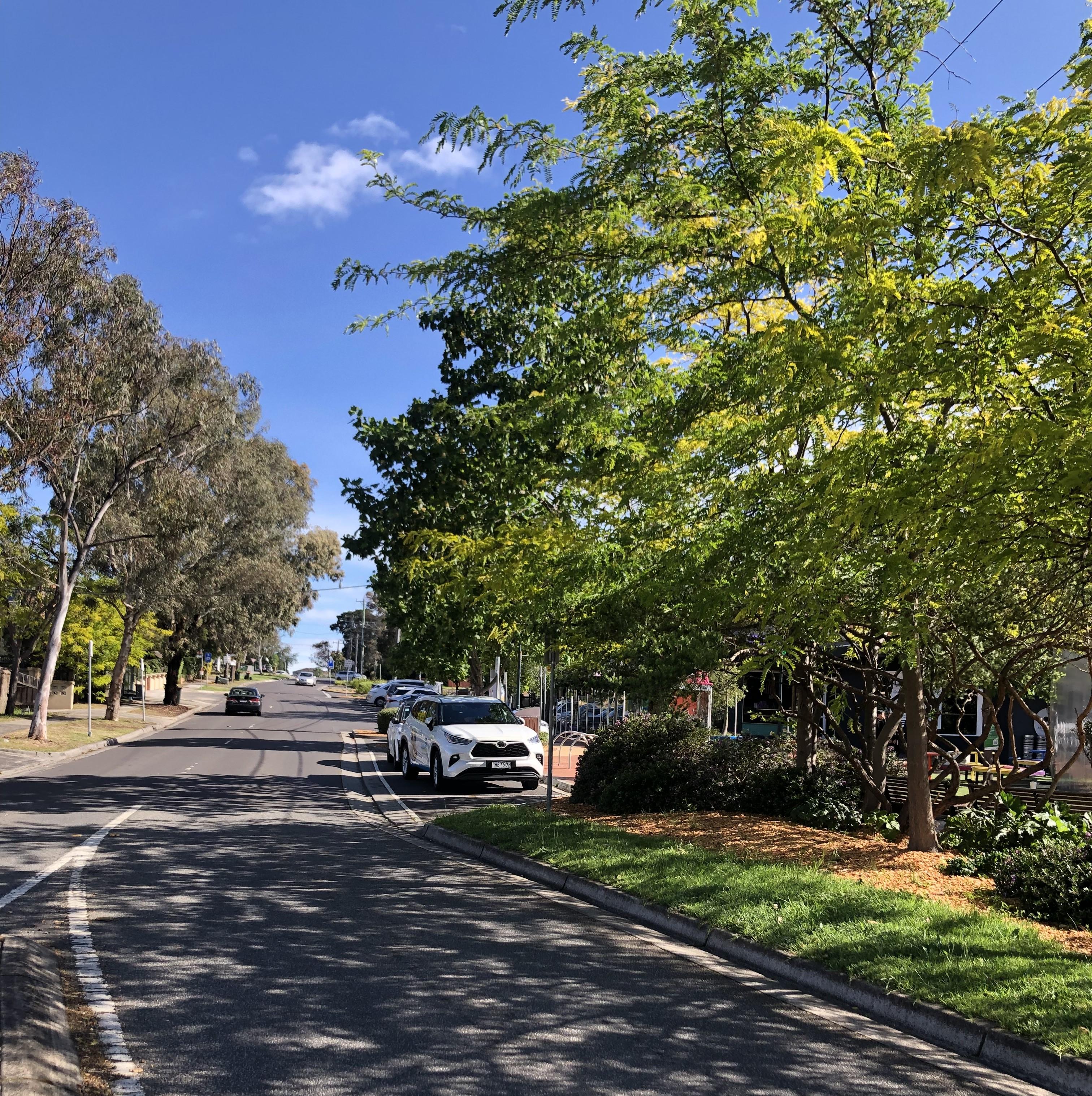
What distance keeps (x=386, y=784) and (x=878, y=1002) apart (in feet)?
50.6

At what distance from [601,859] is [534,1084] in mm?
5844

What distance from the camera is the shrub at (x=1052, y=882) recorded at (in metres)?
Answer: 7.85

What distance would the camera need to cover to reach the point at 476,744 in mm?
19219

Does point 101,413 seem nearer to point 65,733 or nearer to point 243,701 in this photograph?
point 65,733

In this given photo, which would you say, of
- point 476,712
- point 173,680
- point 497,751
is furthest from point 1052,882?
point 173,680

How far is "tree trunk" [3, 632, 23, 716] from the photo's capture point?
3606 cm

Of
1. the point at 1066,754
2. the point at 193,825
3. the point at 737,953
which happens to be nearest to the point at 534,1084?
the point at 737,953

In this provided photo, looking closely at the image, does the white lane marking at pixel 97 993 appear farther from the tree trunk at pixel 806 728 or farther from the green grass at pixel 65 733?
the green grass at pixel 65 733

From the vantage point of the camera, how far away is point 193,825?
44.0 feet

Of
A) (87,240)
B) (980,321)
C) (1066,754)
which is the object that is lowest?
(1066,754)

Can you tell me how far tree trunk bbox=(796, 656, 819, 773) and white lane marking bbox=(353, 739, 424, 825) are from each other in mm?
5429

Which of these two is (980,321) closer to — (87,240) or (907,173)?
(907,173)

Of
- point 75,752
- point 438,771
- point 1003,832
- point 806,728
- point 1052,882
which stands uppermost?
point 806,728

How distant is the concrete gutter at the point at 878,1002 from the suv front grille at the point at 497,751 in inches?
368
